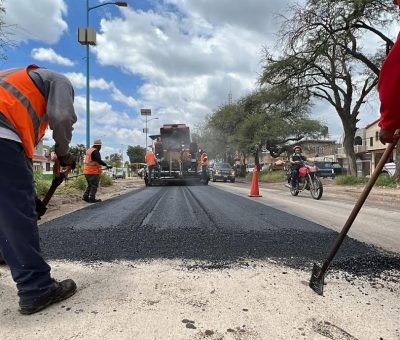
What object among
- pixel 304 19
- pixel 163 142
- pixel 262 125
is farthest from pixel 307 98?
pixel 262 125

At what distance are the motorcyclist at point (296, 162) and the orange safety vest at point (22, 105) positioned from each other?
11.1 metres

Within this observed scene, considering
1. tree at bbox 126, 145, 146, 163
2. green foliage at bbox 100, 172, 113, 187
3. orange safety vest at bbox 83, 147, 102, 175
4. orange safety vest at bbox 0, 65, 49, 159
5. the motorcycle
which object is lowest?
green foliage at bbox 100, 172, 113, 187

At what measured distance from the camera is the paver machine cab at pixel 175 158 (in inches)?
845

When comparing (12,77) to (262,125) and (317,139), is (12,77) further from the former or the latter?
(317,139)

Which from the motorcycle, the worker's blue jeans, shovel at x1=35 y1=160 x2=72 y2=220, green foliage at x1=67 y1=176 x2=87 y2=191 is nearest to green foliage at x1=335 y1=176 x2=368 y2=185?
the motorcycle

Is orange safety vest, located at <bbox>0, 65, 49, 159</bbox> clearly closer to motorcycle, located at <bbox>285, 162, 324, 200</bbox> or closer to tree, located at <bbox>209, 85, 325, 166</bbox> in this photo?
motorcycle, located at <bbox>285, 162, 324, 200</bbox>

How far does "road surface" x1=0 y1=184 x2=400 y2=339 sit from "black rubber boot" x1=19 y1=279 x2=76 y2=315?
2.0 inches

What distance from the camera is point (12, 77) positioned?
8.68 feet

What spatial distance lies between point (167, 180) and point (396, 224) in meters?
15.4

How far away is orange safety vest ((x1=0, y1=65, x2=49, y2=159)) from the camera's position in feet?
8.35

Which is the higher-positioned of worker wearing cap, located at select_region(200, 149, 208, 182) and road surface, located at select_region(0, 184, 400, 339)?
worker wearing cap, located at select_region(200, 149, 208, 182)

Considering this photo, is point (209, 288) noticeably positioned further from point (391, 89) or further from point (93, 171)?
point (93, 171)

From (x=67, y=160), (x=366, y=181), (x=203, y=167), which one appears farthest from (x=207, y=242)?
(x=366, y=181)

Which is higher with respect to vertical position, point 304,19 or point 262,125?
point 304,19
